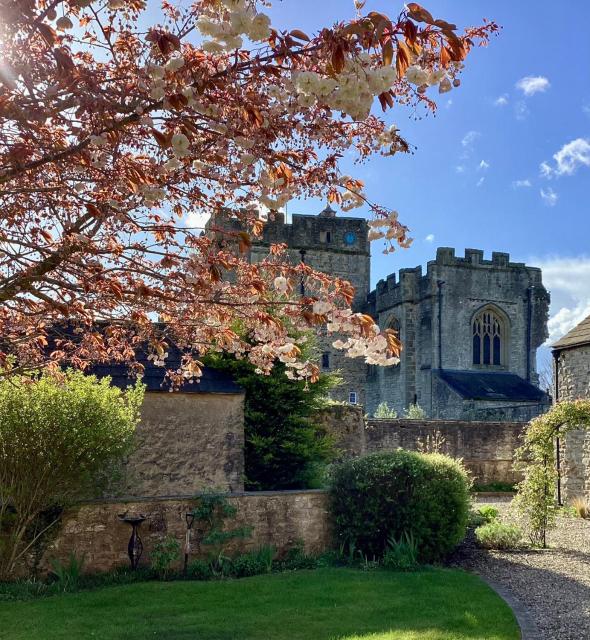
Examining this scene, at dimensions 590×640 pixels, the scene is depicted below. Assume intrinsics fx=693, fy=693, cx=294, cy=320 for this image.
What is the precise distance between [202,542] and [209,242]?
646cm

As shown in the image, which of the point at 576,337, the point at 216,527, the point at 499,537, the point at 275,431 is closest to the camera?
the point at 216,527

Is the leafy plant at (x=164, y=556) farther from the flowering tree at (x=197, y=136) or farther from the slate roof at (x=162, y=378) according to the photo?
the flowering tree at (x=197, y=136)

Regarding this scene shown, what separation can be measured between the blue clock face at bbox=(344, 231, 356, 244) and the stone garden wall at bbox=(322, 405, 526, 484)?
59.3ft

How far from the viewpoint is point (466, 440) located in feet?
73.8

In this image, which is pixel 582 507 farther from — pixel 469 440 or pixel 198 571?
pixel 198 571

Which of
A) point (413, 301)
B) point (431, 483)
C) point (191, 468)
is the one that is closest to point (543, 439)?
point (431, 483)

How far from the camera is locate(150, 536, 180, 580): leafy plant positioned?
9.65 metres

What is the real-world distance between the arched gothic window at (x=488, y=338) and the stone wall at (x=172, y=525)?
25.2 meters

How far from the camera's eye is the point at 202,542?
10.2 meters

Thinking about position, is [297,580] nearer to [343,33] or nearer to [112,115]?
[112,115]

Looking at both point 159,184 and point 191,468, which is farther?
point 191,468

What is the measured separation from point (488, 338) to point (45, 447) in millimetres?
29299

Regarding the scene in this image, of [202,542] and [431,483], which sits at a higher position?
[431,483]

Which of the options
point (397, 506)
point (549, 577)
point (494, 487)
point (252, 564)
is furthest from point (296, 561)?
point (494, 487)
